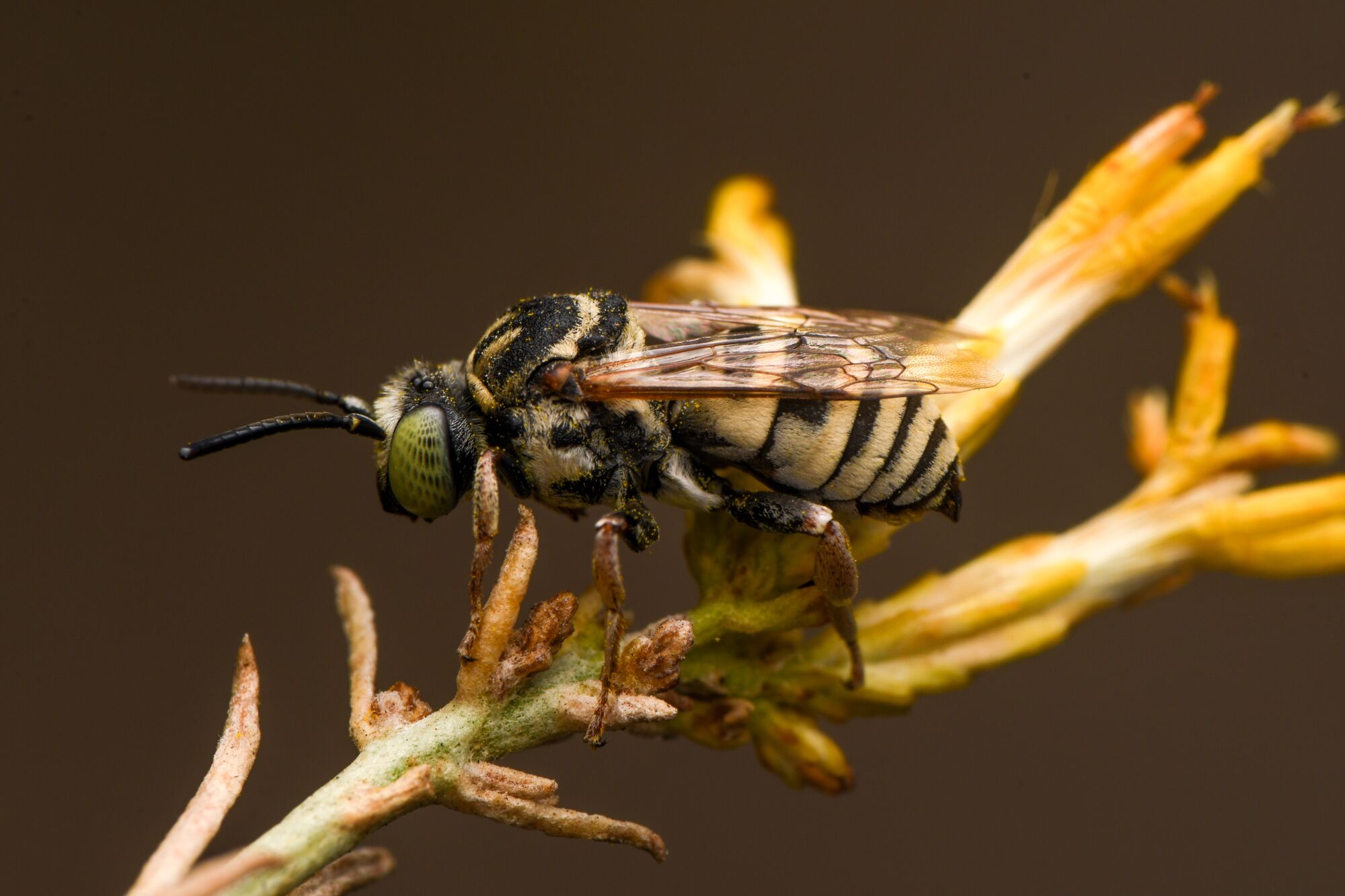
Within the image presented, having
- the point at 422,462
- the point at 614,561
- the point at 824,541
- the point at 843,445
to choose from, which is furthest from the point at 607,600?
the point at 843,445

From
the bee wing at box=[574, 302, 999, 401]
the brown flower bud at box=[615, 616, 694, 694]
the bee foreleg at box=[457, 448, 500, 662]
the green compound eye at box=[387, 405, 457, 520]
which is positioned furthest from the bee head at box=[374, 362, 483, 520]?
the brown flower bud at box=[615, 616, 694, 694]

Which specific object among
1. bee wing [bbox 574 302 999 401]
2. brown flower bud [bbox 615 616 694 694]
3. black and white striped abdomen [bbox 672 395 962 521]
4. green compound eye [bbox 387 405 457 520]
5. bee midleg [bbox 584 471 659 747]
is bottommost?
brown flower bud [bbox 615 616 694 694]

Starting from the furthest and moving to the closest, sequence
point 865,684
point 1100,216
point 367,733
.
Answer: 1. point 1100,216
2. point 865,684
3. point 367,733

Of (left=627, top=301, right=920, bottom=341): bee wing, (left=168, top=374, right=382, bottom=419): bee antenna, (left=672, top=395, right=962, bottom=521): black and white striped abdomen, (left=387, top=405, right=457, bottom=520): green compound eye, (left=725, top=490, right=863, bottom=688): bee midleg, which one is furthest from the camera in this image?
(left=627, top=301, right=920, bottom=341): bee wing

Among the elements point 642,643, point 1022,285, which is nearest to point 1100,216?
point 1022,285

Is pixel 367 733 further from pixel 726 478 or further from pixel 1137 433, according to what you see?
pixel 1137 433

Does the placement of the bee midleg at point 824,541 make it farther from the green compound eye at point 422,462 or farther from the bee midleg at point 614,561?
the green compound eye at point 422,462

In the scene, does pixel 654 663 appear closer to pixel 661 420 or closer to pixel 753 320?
pixel 661 420

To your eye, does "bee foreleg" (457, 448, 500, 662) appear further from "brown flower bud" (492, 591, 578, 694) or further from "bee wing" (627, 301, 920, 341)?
"bee wing" (627, 301, 920, 341)
